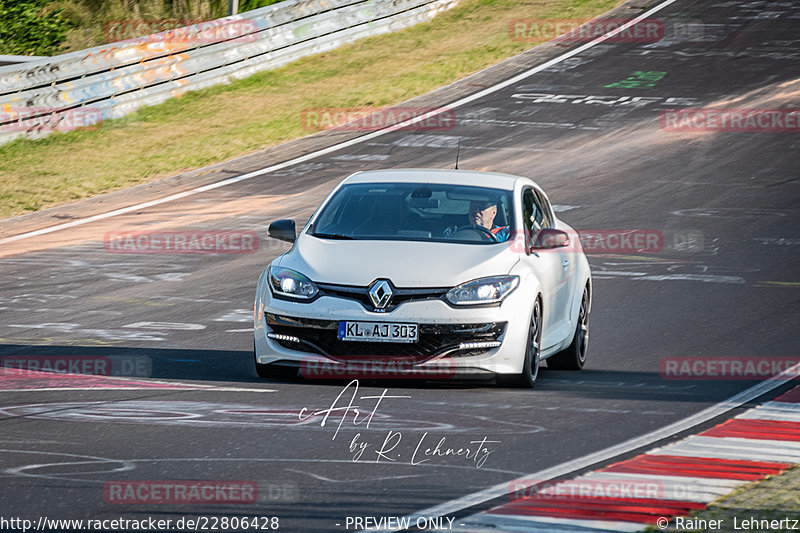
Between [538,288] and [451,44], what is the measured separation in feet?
72.5

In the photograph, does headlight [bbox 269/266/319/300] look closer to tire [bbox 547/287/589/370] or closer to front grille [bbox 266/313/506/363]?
front grille [bbox 266/313/506/363]

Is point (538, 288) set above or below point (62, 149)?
above

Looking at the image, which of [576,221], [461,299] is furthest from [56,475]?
[576,221]

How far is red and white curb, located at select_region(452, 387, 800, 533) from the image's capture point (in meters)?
6.09

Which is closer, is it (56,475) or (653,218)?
(56,475)

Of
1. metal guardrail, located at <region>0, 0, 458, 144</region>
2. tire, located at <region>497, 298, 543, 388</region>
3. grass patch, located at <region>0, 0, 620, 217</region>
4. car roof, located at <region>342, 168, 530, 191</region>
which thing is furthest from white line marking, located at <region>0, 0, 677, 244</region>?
tire, located at <region>497, 298, 543, 388</region>

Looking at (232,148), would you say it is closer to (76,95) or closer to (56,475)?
(76,95)

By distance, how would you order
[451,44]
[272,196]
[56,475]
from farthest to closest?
1. [451,44]
2. [272,196]
3. [56,475]

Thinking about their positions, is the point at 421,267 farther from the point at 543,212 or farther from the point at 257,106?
the point at 257,106

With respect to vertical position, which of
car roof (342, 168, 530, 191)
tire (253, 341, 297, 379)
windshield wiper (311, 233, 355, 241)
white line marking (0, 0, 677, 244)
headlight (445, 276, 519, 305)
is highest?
car roof (342, 168, 530, 191)

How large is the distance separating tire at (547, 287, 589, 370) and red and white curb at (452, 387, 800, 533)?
2499 millimetres

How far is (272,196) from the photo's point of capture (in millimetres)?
20031

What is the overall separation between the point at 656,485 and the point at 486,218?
397cm

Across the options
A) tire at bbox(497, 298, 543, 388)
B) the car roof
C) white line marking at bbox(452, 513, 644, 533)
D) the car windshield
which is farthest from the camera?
the car roof
